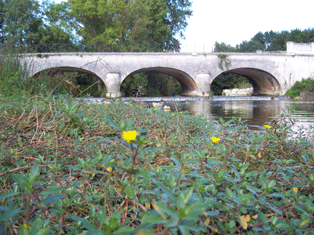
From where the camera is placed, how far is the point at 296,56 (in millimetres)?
20953

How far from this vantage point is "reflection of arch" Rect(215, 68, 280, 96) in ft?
69.9

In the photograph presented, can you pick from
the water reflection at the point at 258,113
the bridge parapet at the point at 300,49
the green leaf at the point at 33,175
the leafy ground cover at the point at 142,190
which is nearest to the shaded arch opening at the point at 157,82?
the bridge parapet at the point at 300,49

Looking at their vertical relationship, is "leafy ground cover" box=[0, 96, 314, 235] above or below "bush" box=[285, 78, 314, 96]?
below

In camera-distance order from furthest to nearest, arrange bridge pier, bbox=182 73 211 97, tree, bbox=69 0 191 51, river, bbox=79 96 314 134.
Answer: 1. tree, bbox=69 0 191 51
2. bridge pier, bbox=182 73 211 97
3. river, bbox=79 96 314 134

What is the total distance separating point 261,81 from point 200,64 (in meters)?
7.04

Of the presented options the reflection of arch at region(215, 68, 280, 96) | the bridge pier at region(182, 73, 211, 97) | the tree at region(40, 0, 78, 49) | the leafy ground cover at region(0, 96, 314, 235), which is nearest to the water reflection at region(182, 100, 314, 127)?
the leafy ground cover at region(0, 96, 314, 235)

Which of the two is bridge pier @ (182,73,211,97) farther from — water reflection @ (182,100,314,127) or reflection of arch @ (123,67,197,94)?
water reflection @ (182,100,314,127)

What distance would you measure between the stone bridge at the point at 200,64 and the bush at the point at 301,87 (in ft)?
1.81

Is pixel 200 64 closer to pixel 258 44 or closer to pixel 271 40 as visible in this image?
pixel 258 44

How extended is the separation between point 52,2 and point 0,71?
82.3ft

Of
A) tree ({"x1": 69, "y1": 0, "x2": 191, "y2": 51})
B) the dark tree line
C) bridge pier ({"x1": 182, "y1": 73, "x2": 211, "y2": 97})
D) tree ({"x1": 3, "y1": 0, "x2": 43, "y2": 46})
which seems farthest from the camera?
the dark tree line

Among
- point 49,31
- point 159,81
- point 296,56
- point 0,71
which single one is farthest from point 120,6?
point 0,71

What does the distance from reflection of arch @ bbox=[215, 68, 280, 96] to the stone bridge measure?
88mm

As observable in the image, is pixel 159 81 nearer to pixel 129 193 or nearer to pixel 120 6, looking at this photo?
pixel 120 6
